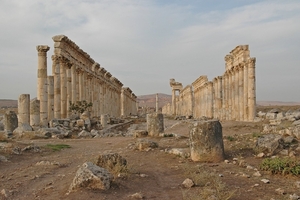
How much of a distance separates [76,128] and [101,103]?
1856 centimetres

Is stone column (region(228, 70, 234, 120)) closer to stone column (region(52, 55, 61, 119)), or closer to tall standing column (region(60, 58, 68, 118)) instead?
tall standing column (region(60, 58, 68, 118))

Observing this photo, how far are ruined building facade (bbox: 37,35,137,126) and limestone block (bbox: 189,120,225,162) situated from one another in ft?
55.8

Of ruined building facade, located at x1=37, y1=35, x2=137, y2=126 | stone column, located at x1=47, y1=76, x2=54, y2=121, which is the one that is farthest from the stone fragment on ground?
stone column, located at x1=47, y1=76, x2=54, y2=121

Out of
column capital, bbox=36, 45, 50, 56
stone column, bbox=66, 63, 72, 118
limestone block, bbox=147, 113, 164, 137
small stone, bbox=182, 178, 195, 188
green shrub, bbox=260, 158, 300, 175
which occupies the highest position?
column capital, bbox=36, 45, 50, 56

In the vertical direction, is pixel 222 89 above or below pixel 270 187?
above

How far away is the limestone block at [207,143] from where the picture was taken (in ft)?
31.6

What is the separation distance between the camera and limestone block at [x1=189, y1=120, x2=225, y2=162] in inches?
380

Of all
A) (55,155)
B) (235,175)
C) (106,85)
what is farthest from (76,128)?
(106,85)

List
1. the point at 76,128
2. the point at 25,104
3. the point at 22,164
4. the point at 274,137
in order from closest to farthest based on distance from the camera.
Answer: the point at 22,164, the point at 274,137, the point at 25,104, the point at 76,128

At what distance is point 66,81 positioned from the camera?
2953 cm

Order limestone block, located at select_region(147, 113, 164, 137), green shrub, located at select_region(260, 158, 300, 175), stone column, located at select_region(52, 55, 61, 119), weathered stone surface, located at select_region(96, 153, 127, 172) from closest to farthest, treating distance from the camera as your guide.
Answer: green shrub, located at select_region(260, 158, 300, 175)
weathered stone surface, located at select_region(96, 153, 127, 172)
limestone block, located at select_region(147, 113, 164, 137)
stone column, located at select_region(52, 55, 61, 119)

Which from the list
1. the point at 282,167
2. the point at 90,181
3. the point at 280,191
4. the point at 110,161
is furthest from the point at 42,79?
the point at 280,191

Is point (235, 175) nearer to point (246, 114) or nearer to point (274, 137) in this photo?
point (274, 137)

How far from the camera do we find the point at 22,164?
1002 centimetres
